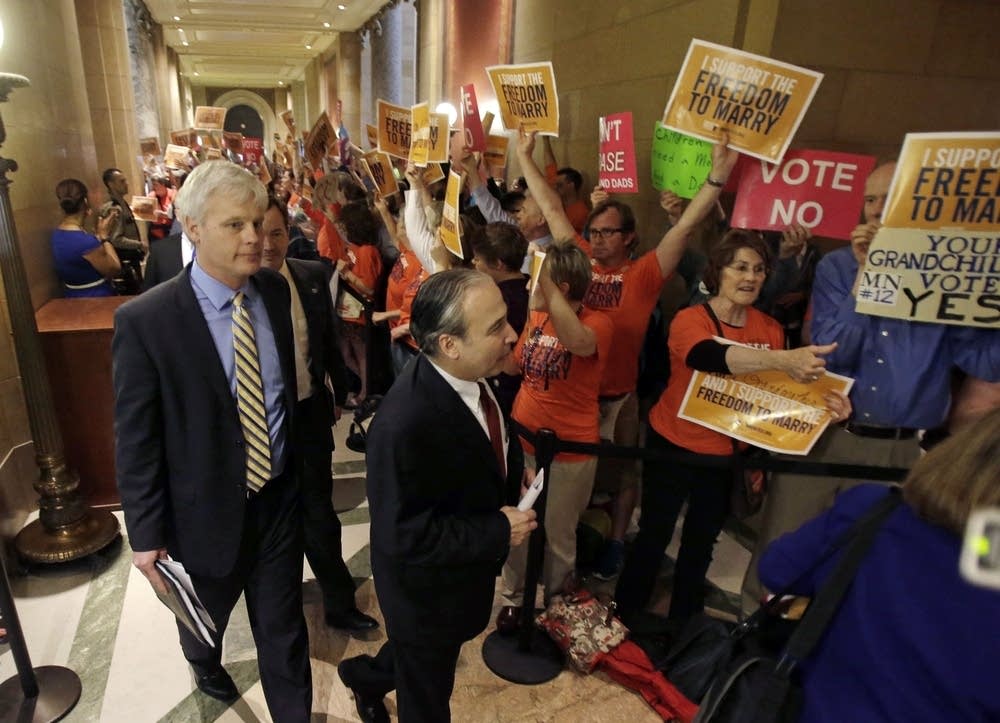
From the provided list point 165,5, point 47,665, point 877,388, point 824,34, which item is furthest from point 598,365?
point 165,5

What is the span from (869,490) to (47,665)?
309 centimetres

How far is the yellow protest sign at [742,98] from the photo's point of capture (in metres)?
2.39

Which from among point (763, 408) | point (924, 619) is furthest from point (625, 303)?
point (924, 619)

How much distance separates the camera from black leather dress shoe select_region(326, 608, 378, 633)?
2.87 m

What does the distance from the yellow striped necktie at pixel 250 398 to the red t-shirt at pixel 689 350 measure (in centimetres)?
154

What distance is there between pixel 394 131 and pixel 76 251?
2.28 m

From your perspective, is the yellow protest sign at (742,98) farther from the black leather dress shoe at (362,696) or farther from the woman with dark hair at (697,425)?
the black leather dress shoe at (362,696)

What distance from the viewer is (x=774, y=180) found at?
257 cm

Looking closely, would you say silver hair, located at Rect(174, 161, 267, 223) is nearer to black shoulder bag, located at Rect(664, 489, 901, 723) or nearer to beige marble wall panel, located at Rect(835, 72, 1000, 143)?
black shoulder bag, located at Rect(664, 489, 901, 723)

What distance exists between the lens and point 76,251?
13.9ft

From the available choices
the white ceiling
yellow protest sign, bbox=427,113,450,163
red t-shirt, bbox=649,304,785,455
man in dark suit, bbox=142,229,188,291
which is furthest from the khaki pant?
the white ceiling

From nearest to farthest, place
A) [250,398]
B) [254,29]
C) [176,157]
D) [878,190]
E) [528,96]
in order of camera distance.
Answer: [250,398], [878,190], [528,96], [176,157], [254,29]

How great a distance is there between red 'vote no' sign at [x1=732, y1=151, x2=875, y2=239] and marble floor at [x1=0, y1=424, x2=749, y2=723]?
190cm

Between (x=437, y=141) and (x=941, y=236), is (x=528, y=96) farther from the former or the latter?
(x=941, y=236)
